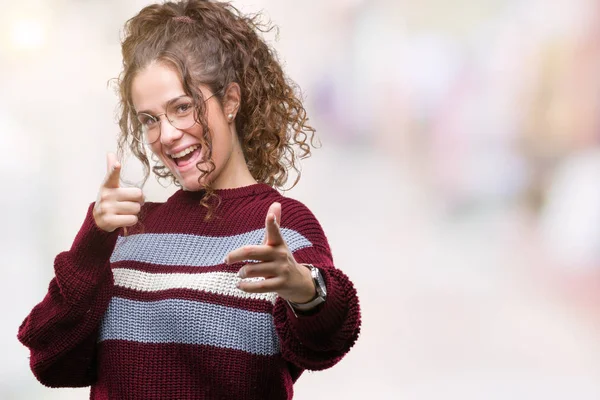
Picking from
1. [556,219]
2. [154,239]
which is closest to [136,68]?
[154,239]

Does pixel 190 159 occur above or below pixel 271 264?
above

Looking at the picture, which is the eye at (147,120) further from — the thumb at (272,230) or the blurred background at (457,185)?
the blurred background at (457,185)

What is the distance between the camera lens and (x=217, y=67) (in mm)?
1494

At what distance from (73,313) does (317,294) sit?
0.43m

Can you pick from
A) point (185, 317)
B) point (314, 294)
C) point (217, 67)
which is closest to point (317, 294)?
point (314, 294)

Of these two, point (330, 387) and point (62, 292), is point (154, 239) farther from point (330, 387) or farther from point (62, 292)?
point (330, 387)

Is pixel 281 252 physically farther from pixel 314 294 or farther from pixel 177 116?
pixel 177 116

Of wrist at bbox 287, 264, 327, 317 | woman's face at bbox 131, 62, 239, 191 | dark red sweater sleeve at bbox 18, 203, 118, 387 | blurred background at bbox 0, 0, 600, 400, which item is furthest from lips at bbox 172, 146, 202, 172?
blurred background at bbox 0, 0, 600, 400

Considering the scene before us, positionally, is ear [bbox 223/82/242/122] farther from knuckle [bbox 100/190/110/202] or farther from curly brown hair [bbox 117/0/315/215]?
knuckle [bbox 100/190/110/202]

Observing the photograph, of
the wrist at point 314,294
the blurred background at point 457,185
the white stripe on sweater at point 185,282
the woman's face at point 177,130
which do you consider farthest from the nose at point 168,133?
the blurred background at point 457,185

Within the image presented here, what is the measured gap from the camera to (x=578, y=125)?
2.30 metres

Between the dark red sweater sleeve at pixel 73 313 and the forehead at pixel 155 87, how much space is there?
194 mm

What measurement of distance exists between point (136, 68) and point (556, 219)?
1.24m

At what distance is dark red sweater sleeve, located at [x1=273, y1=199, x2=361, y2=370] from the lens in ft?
4.11
